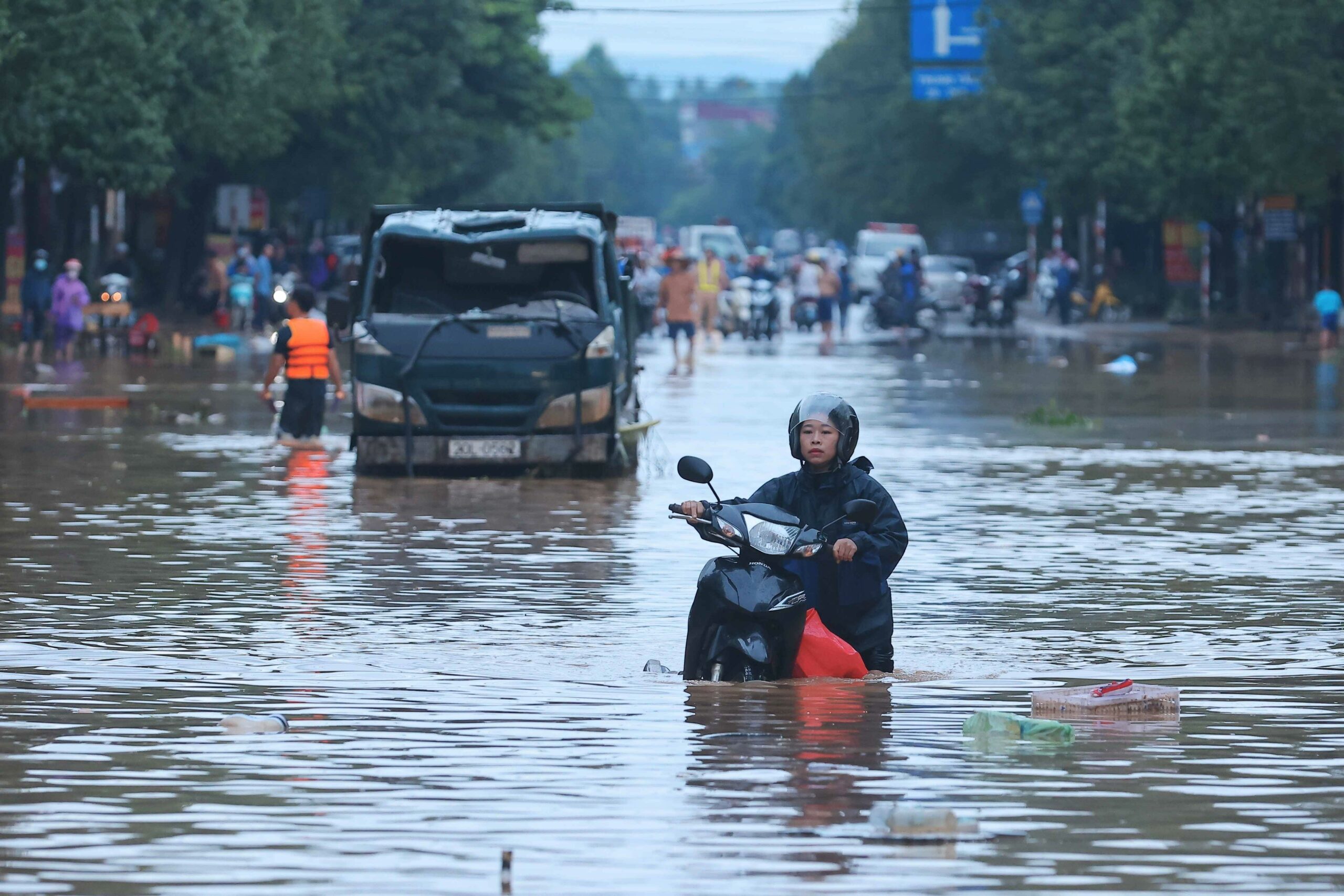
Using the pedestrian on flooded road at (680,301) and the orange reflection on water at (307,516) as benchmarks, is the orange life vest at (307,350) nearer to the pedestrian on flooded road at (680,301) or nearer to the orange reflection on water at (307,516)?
the orange reflection on water at (307,516)

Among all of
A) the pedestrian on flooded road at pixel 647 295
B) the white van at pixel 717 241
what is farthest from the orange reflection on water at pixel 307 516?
the white van at pixel 717 241

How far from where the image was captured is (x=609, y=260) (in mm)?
21203

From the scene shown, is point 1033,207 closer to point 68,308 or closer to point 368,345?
point 68,308

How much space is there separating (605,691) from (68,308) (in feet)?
101

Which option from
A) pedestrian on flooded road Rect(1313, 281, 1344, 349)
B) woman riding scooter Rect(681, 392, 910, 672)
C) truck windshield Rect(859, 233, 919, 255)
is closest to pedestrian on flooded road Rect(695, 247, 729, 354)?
pedestrian on flooded road Rect(1313, 281, 1344, 349)

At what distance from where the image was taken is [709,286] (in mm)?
47781

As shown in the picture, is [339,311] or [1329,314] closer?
[339,311]

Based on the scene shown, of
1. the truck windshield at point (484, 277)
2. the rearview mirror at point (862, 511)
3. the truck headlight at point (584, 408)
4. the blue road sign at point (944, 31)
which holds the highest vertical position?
the blue road sign at point (944, 31)

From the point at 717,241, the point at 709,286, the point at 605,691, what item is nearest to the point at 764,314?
the point at 709,286

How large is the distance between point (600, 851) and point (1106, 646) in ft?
15.4

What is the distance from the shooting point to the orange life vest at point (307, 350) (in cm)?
2230

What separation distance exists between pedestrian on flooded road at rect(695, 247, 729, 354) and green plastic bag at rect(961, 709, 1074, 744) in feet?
125

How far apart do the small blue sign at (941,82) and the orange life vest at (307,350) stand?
129 ft

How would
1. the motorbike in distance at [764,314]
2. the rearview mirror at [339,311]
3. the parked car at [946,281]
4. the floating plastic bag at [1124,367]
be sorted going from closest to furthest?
the rearview mirror at [339,311] → the floating plastic bag at [1124,367] → the motorbike in distance at [764,314] → the parked car at [946,281]
